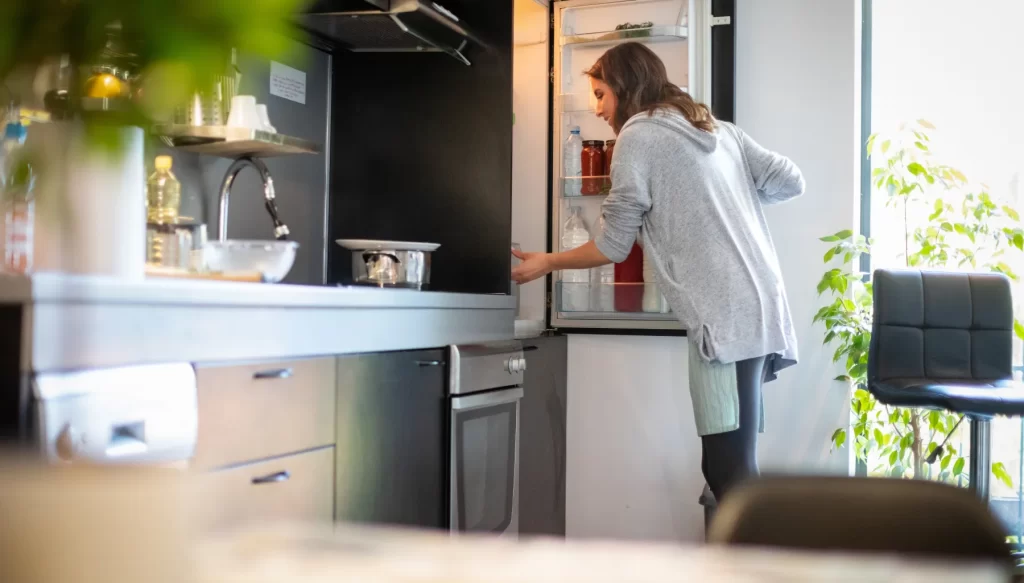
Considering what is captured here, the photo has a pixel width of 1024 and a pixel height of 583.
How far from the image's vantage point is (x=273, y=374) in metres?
1.72

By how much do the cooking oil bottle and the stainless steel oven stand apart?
740 mm

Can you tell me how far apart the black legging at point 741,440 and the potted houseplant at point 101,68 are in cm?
220

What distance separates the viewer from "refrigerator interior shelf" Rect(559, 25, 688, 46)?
3.12 meters

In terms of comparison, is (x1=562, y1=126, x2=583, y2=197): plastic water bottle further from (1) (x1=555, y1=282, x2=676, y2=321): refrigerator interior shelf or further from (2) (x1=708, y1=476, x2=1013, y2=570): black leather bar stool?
(2) (x1=708, y1=476, x2=1013, y2=570): black leather bar stool

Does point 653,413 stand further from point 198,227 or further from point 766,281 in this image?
point 198,227

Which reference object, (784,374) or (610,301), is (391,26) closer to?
(610,301)

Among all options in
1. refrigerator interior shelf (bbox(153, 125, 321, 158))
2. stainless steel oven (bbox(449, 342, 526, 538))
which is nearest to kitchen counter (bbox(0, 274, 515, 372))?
stainless steel oven (bbox(449, 342, 526, 538))

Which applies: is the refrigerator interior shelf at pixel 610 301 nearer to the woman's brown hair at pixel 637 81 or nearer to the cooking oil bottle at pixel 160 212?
the woman's brown hair at pixel 637 81

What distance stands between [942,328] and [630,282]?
0.96m

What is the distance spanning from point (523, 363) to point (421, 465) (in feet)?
2.19

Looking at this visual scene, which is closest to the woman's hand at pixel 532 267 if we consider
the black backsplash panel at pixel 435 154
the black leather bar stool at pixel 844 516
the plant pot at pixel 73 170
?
the black backsplash panel at pixel 435 154

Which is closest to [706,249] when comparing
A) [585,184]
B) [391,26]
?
[585,184]

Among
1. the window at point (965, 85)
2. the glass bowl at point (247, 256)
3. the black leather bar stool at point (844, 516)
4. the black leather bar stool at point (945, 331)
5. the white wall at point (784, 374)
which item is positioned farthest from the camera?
the window at point (965, 85)

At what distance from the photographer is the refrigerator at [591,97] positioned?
10.5 ft
